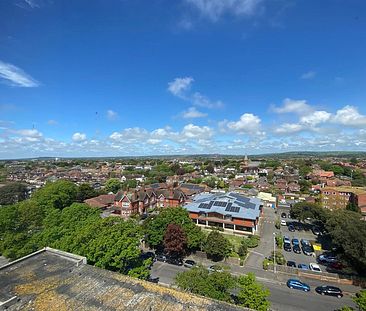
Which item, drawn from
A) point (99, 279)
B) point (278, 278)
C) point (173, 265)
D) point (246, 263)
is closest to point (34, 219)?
point (173, 265)

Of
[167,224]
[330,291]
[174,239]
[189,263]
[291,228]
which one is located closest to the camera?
[330,291]

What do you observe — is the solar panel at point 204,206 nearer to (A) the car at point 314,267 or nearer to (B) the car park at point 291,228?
(B) the car park at point 291,228

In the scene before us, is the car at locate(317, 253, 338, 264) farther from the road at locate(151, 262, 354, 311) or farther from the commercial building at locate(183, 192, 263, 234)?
the commercial building at locate(183, 192, 263, 234)

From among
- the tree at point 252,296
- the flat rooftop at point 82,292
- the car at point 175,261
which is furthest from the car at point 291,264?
the flat rooftop at point 82,292

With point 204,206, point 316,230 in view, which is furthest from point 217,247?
point 316,230

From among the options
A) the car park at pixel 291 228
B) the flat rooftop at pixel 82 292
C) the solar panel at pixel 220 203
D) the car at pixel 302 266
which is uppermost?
the flat rooftop at pixel 82 292

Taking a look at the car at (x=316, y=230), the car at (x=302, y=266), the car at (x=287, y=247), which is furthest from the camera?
the car at (x=316, y=230)

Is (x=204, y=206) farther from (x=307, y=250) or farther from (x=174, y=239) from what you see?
(x=307, y=250)
